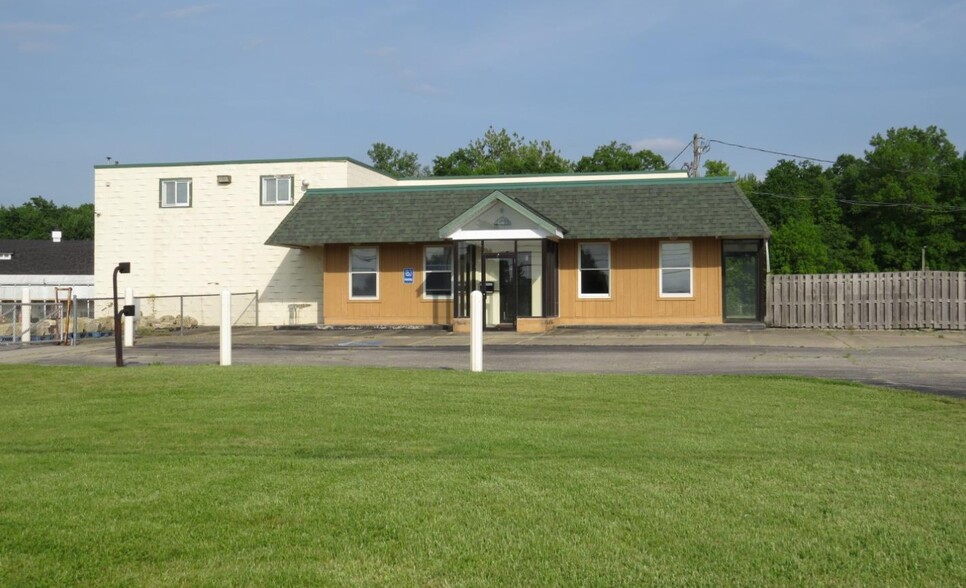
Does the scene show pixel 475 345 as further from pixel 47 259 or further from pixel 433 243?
pixel 47 259

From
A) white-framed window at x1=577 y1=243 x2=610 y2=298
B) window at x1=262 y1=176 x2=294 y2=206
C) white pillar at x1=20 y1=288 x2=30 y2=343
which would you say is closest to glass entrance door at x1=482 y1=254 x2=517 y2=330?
white-framed window at x1=577 y1=243 x2=610 y2=298

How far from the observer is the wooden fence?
30.3 m

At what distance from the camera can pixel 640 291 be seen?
31891 millimetres

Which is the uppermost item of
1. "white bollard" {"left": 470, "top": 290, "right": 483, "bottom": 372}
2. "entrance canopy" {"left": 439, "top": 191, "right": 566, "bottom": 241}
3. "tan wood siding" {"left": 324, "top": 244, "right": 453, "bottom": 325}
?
"entrance canopy" {"left": 439, "top": 191, "right": 566, "bottom": 241}

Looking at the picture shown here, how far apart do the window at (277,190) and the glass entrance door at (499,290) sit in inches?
363

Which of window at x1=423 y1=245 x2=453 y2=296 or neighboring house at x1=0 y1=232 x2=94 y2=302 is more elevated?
neighboring house at x1=0 y1=232 x2=94 y2=302

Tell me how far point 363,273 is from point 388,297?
123 cm

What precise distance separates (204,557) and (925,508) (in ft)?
15.2

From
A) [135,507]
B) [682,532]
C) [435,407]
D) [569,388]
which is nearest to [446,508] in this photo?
[682,532]

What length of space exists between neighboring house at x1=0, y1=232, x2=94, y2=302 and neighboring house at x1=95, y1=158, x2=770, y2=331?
3007 cm

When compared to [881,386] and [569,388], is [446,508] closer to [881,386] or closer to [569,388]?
[569,388]

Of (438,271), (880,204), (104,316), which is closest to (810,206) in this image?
(880,204)

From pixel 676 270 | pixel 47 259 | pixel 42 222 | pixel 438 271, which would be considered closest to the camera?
pixel 676 270

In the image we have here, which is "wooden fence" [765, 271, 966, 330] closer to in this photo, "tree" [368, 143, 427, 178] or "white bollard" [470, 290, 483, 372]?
"white bollard" [470, 290, 483, 372]
